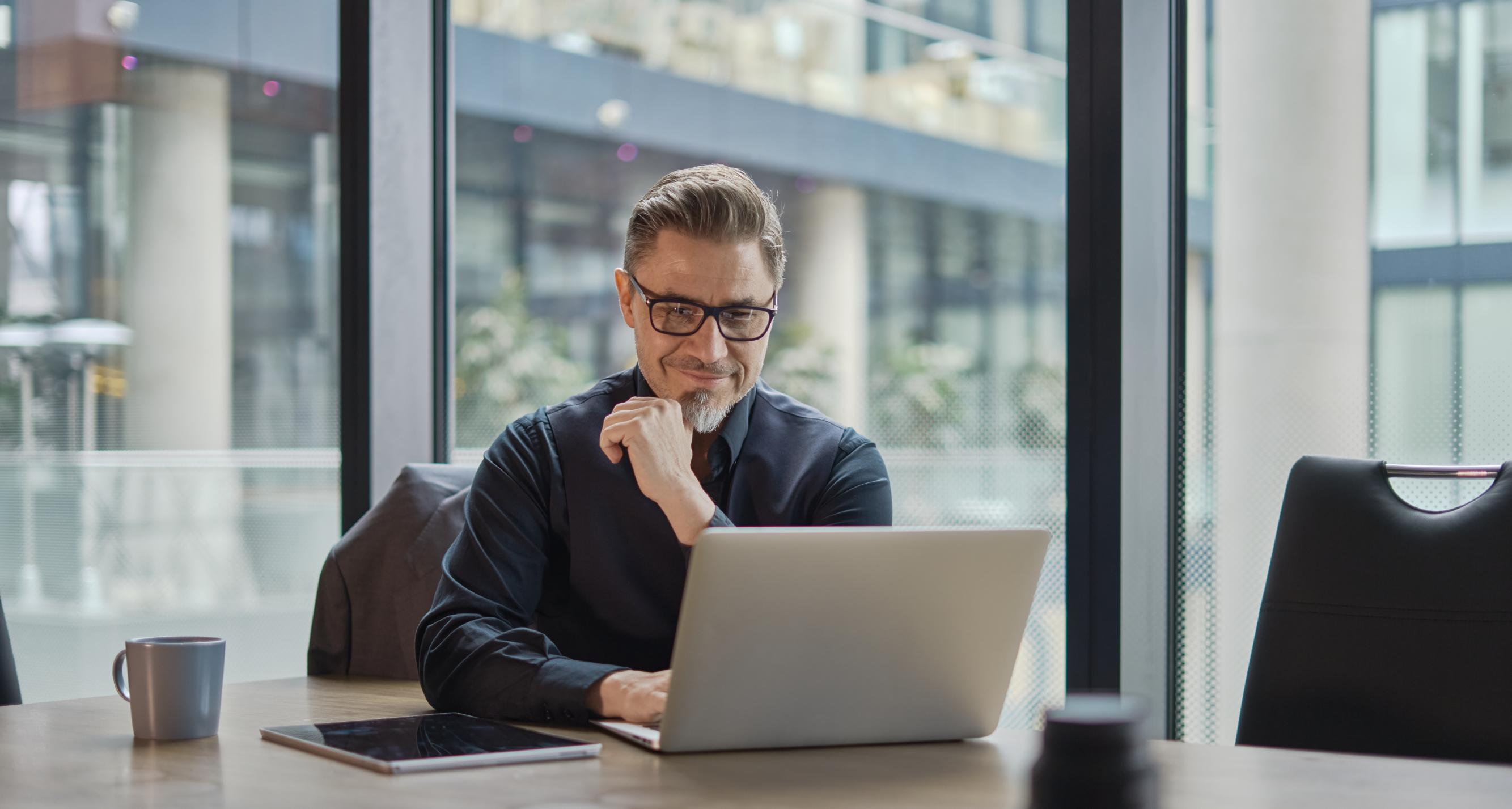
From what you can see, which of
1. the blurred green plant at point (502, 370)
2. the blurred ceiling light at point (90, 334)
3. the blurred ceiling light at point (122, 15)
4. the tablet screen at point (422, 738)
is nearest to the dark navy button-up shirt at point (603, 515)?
the tablet screen at point (422, 738)

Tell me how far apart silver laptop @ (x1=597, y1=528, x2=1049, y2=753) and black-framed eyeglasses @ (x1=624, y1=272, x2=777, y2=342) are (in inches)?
26.5

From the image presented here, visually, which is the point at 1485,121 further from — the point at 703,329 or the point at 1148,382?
the point at 703,329

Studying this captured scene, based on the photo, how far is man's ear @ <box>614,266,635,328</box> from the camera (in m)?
1.87

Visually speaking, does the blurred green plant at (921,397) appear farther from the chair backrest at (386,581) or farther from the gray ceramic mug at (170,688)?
the gray ceramic mug at (170,688)

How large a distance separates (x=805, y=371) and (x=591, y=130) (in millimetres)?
876

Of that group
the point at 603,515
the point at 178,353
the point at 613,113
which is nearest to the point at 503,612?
the point at 603,515

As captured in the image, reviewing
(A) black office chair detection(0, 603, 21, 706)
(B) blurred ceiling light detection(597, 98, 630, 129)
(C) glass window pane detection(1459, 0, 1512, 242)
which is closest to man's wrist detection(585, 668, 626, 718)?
(A) black office chair detection(0, 603, 21, 706)

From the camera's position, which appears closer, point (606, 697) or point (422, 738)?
point (422, 738)

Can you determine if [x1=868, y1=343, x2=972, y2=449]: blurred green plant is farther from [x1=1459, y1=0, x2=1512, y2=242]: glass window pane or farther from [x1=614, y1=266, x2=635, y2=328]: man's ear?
[x1=1459, y1=0, x2=1512, y2=242]: glass window pane

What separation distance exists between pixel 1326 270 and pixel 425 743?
1.49 m

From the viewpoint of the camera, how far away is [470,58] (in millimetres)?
2959

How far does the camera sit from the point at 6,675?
5.57 ft

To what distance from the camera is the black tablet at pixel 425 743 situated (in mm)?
1110

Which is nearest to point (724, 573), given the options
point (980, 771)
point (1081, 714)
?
point (980, 771)
